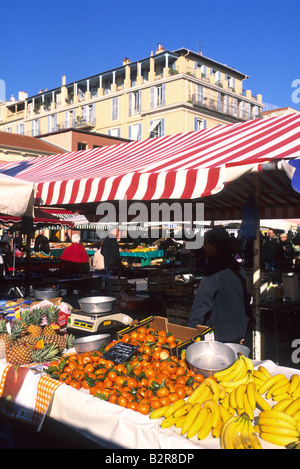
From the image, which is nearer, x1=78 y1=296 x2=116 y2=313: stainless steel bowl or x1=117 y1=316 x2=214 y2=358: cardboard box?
x1=117 y1=316 x2=214 y2=358: cardboard box

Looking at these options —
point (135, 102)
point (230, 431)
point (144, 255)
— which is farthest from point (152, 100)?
point (230, 431)

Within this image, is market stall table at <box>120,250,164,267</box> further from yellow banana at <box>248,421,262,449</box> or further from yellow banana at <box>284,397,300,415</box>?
yellow banana at <box>248,421,262,449</box>

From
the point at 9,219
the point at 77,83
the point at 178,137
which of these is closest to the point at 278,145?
the point at 178,137

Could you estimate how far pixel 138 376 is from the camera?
289cm

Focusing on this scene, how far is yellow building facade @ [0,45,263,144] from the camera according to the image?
38875mm

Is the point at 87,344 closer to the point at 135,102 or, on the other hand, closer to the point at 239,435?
the point at 239,435

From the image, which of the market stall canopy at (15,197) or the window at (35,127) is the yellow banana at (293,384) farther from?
the window at (35,127)

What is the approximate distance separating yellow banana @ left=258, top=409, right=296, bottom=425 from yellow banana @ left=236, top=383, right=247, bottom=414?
133 millimetres

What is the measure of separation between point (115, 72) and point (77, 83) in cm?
632

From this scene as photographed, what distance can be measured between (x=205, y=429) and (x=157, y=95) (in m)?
41.2

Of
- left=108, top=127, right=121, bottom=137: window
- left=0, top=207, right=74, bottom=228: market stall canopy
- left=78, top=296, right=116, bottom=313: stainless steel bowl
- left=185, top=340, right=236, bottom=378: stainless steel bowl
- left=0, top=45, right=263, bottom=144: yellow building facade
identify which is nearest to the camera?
left=185, top=340, right=236, bottom=378: stainless steel bowl

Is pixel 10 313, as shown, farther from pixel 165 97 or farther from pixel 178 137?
pixel 165 97

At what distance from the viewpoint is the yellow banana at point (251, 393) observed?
8.21 feet

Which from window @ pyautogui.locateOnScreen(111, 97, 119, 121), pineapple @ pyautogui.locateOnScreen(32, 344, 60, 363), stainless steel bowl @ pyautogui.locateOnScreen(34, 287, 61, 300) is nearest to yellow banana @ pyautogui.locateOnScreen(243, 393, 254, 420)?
pineapple @ pyautogui.locateOnScreen(32, 344, 60, 363)
